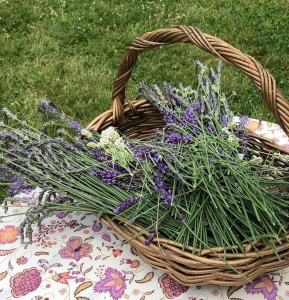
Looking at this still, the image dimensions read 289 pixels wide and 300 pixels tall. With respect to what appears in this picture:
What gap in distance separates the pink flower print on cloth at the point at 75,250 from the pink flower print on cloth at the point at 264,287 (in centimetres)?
39

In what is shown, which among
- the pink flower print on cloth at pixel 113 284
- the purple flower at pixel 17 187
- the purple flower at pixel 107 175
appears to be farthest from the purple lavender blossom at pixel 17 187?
the pink flower print on cloth at pixel 113 284

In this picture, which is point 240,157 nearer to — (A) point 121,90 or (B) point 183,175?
(B) point 183,175

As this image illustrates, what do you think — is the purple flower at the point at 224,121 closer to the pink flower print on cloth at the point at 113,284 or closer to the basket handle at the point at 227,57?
the basket handle at the point at 227,57

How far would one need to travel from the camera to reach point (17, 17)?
281 centimetres

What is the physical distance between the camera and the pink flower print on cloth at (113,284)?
2.89 feet

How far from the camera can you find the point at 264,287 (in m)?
0.88

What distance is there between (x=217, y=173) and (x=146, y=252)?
248 millimetres

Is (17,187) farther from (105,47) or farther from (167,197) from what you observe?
(105,47)

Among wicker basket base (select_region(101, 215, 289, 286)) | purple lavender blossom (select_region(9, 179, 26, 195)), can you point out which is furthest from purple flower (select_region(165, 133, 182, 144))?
purple lavender blossom (select_region(9, 179, 26, 195))

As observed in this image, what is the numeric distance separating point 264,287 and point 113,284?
343 mm

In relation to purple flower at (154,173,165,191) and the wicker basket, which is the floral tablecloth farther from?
purple flower at (154,173,165,191)

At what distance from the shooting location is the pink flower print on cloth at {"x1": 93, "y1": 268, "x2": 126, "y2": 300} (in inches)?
34.7

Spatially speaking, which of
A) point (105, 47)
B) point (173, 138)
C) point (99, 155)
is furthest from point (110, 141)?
point (105, 47)

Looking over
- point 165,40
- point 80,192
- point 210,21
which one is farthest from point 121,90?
point 210,21
